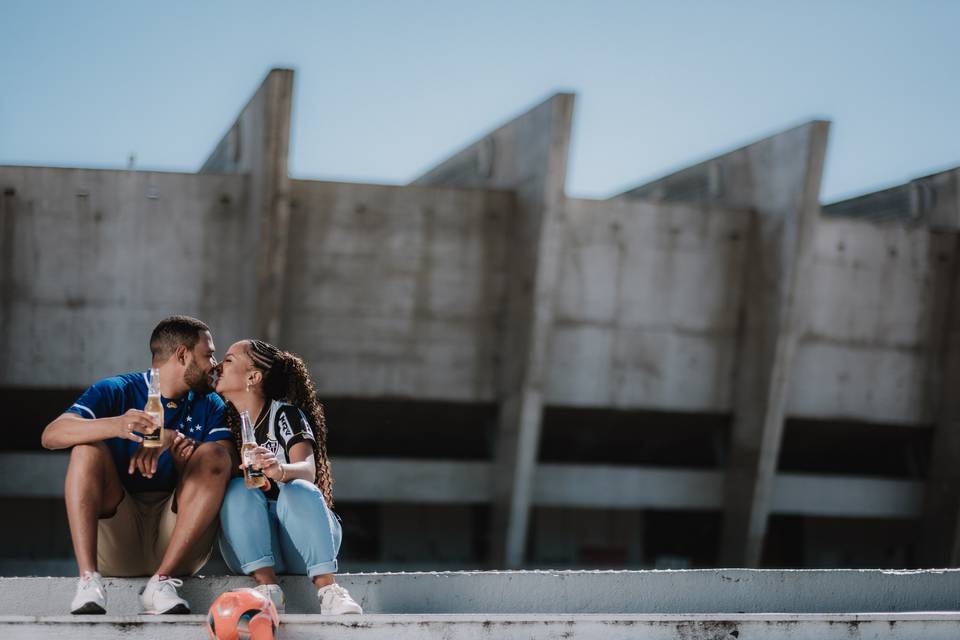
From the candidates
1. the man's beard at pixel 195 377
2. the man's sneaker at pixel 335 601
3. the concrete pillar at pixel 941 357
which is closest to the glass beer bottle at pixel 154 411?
the man's beard at pixel 195 377

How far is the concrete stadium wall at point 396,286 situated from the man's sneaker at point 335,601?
1475 cm

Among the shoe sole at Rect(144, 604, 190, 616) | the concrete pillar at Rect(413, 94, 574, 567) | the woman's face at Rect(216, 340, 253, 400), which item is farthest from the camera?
the concrete pillar at Rect(413, 94, 574, 567)

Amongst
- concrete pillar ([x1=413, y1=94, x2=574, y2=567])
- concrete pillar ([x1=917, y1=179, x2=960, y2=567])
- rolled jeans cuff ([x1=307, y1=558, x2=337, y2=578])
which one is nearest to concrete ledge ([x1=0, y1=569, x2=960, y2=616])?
rolled jeans cuff ([x1=307, y1=558, x2=337, y2=578])

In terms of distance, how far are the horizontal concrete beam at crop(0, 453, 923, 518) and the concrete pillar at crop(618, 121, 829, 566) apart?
0.93 metres

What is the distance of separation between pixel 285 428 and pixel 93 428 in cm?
94

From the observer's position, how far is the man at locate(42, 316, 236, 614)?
216 inches

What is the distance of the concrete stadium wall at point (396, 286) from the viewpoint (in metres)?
20.1

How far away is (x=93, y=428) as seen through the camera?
18.1 feet

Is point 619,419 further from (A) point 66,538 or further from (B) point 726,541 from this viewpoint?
(A) point 66,538

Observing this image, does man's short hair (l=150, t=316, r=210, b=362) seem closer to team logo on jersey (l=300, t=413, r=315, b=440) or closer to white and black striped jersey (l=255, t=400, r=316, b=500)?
white and black striped jersey (l=255, t=400, r=316, b=500)

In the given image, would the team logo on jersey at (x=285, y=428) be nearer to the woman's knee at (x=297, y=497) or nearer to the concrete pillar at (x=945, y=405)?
the woman's knee at (x=297, y=497)

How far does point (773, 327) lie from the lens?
2075cm

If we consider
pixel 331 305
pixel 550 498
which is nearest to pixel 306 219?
pixel 331 305

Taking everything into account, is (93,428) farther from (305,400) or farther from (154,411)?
(305,400)
